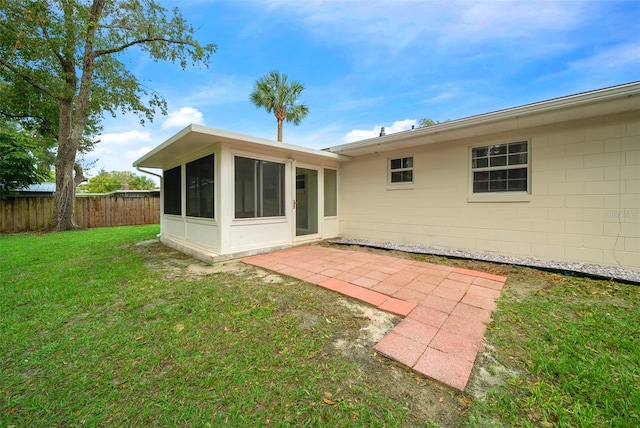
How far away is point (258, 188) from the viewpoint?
5.38m

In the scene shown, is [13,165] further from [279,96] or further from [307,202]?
[307,202]

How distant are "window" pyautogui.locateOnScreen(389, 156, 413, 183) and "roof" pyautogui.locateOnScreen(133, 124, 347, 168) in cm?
137

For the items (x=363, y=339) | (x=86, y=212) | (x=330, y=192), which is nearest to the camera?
(x=363, y=339)

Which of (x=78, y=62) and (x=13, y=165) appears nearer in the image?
(x=13, y=165)

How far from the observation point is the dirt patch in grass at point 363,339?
1473 millimetres

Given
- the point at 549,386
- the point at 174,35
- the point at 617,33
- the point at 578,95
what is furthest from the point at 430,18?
the point at 174,35

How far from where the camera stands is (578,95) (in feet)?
11.8

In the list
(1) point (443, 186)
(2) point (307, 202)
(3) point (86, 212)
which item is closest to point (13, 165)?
(3) point (86, 212)

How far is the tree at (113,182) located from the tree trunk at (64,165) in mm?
26142

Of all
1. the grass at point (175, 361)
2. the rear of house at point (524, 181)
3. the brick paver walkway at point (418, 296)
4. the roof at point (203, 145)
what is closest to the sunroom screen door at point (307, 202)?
the roof at point (203, 145)

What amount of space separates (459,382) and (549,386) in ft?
1.87

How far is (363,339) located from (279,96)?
47.0ft

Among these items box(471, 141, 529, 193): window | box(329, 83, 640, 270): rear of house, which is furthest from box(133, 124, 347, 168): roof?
box(471, 141, 529, 193): window

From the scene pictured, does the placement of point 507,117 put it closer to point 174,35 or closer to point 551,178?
point 551,178
